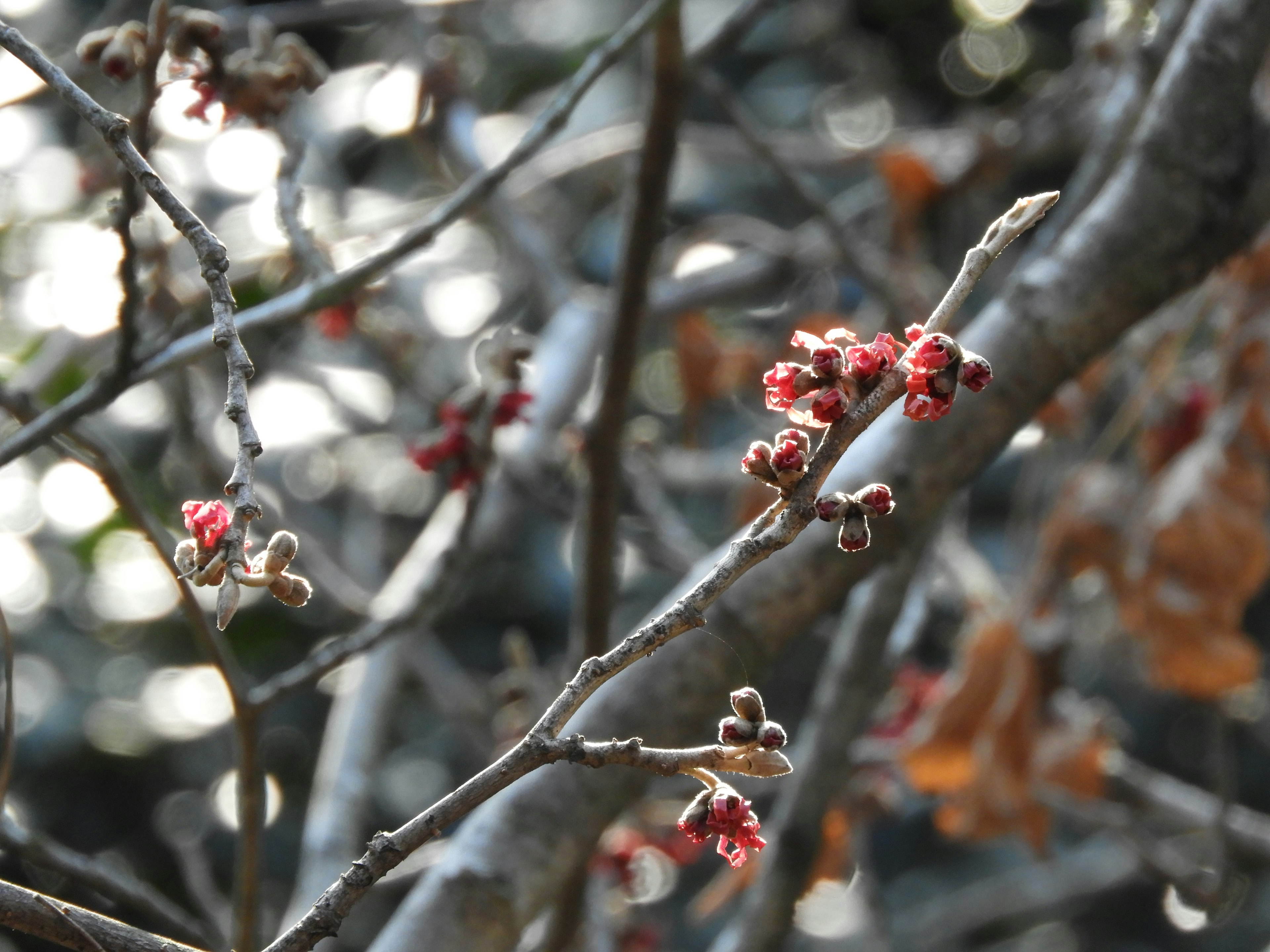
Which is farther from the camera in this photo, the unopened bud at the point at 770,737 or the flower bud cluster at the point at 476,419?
the flower bud cluster at the point at 476,419

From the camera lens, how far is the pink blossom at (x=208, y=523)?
704 millimetres

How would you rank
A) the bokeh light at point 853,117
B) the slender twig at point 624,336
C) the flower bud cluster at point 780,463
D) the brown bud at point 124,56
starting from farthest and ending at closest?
the bokeh light at point 853,117 < the slender twig at point 624,336 < the brown bud at point 124,56 < the flower bud cluster at point 780,463

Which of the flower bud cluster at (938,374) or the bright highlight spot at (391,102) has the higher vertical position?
the bright highlight spot at (391,102)

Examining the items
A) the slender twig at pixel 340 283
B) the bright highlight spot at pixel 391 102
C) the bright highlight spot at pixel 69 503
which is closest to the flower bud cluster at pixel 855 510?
the slender twig at pixel 340 283

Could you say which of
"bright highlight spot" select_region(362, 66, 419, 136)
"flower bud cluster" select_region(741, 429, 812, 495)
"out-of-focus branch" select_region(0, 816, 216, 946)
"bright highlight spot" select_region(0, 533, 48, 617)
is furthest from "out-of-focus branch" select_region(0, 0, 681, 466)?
"bright highlight spot" select_region(0, 533, 48, 617)

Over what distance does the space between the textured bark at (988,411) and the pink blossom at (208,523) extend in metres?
0.53

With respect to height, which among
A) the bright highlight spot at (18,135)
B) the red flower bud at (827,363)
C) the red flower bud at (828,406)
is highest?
the bright highlight spot at (18,135)

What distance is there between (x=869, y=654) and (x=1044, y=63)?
Answer: 9.98ft

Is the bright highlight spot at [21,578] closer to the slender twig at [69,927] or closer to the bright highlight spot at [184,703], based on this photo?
the bright highlight spot at [184,703]

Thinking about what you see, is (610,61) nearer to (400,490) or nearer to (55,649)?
(400,490)

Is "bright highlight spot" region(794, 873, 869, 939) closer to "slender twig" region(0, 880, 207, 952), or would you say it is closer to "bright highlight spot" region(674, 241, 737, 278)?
"bright highlight spot" region(674, 241, 737, 278)

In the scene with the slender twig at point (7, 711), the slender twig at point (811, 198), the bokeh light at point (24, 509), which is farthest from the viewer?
the bokeh light at point (24, 509)

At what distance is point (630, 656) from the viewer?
2.17 feet

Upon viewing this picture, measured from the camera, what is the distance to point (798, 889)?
64.6 inches
